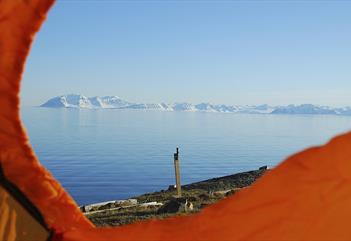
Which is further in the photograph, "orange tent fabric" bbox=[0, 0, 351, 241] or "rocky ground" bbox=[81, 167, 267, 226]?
"rocky ground" bbox=[81, 167, 267, 226]

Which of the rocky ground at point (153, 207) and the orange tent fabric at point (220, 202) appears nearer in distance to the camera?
the orange tent fabric at point (220, 202)

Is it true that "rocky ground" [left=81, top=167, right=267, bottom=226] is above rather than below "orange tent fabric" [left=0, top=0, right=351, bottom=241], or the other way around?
below

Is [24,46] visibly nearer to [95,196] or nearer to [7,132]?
[7,132]

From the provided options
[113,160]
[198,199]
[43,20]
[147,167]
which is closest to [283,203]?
[43,20]

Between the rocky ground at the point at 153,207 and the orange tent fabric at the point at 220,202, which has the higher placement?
the orange tent fabric at the point at 220,202

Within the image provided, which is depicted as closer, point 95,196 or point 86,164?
point 95,196

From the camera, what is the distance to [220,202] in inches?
114

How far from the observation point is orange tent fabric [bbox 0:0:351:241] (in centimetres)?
270

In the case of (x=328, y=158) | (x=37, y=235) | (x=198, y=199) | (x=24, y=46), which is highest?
(x=24, y=46)

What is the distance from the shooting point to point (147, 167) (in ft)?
524

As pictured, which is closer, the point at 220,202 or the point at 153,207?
the point at 220,202

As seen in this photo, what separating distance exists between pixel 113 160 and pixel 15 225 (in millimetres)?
170494

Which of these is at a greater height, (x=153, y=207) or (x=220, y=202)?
(x=220, y=202)

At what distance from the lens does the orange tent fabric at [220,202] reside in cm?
270
